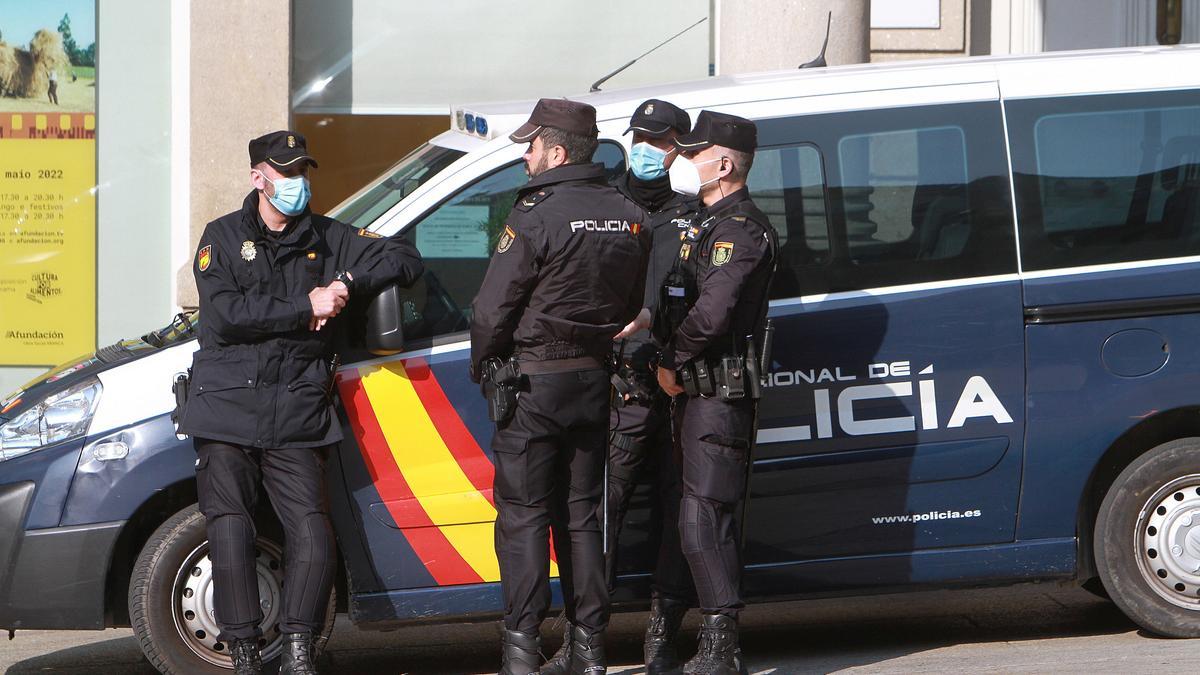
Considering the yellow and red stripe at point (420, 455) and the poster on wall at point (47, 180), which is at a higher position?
the poster on wall at point (47, 180)

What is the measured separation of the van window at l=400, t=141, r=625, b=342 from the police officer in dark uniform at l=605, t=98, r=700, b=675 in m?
0.42

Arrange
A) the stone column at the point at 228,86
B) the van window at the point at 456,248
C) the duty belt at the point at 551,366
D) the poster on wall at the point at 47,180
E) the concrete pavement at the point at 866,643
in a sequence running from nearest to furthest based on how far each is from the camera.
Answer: the duty belt at the point at 551,366
the van window at the point at 456,248
the concrete pavement at the point at 866,643
the stone column at the point at 228,86
the poster on wall at the point at 47,180

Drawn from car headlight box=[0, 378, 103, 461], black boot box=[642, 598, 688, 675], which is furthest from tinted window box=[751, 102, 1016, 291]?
car headlight box=[0, 378, 103, 461]

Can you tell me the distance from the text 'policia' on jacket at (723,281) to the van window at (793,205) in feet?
0.94

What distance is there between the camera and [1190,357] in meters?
5.08

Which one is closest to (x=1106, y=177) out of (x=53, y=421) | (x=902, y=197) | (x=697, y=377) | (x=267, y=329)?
(x=902, y=197)

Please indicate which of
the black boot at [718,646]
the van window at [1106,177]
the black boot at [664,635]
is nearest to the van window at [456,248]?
the black boot at [664,635]

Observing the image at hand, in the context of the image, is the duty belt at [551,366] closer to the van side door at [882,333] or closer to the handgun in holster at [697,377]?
the handgun in holster at [697,377]

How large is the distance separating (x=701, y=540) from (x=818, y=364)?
0.80 metres

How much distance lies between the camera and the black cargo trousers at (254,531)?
4.61 m

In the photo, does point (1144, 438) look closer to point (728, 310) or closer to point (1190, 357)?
point (1190, 357)

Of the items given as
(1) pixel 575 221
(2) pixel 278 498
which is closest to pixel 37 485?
(2) pixel 278 498

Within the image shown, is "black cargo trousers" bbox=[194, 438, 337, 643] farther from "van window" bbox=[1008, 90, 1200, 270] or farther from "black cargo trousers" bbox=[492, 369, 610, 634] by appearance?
"van window" bbox=[1008, 90, 1200, 270]

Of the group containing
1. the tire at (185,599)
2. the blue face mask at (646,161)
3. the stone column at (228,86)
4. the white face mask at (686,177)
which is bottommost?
the tire at (185,599)
